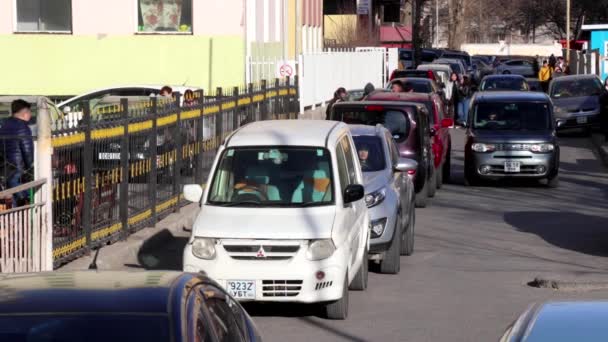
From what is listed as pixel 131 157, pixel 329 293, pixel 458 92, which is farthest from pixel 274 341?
pixel 458 92

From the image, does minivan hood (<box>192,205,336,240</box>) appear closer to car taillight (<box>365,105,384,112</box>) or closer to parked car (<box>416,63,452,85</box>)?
car taillight (<box>365,105,384,112</box>)

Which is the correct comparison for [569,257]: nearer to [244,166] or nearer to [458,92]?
[244,166]

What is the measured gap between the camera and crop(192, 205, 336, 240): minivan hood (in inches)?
420

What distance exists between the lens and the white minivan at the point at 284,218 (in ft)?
34.8

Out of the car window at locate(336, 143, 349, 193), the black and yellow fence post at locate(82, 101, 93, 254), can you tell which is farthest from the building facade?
the car window at locate(336, 143, 349, 193)

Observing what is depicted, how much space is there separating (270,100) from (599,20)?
68175 millimetres

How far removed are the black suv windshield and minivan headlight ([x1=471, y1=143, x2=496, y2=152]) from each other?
Answer: 8.92 metres

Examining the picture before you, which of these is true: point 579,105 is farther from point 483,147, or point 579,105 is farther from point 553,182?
point 483,147

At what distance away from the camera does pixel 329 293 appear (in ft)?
34.8

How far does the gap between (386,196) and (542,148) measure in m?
10.2

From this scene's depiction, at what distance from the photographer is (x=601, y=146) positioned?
31.3 meters

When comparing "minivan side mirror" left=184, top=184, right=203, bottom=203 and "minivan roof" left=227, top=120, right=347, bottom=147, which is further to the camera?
"minivan roof" left=227, top=120, right=347, bottom=147

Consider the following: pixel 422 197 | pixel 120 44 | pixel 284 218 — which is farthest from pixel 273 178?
pixel 120 44

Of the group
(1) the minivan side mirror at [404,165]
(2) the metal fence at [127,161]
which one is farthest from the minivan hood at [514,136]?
(1) the minivan side mirror at [404,165]
